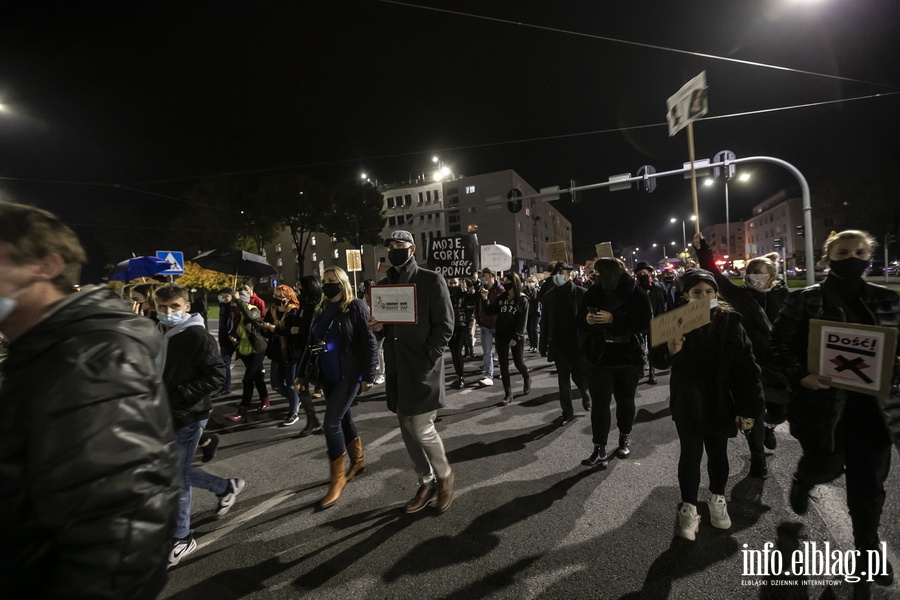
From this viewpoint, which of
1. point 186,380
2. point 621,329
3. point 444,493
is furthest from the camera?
point 621,329

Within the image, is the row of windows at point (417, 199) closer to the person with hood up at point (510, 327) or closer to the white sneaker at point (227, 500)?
Answer: the person with hood up at point (510, 327)

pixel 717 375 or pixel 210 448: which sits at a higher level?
pixel 717 375

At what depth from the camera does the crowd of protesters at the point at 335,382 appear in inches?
41.3

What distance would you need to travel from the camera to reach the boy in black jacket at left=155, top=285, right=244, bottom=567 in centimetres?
306

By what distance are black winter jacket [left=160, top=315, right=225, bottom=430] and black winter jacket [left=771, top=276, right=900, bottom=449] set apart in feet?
13.3

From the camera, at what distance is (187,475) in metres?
3.22

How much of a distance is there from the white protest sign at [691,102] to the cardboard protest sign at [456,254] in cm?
680

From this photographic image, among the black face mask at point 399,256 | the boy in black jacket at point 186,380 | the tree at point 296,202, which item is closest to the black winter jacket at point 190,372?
the boy in black jacket at point 186,380

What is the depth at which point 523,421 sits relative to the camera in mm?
5516

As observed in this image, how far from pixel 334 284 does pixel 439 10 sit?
21.5ft

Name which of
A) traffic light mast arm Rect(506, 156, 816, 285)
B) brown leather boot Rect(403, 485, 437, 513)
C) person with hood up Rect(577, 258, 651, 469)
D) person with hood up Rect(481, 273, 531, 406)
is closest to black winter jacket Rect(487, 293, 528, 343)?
person with hood up Rect(481, 273, 531, 406)

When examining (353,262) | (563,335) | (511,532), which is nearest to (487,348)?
(563,335)

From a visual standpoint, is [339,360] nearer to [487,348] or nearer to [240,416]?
[240,416]

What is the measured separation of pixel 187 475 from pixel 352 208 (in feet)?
122
